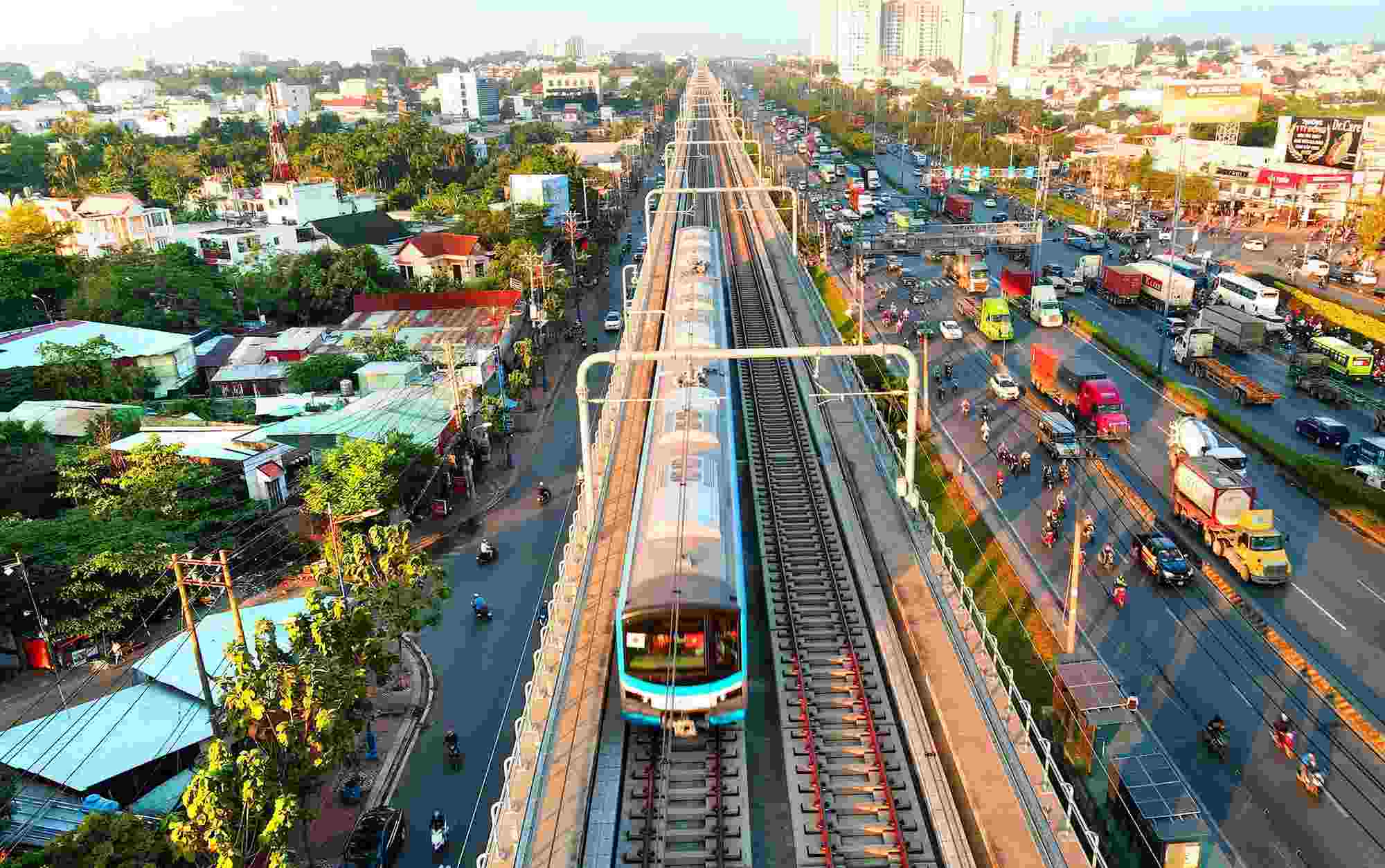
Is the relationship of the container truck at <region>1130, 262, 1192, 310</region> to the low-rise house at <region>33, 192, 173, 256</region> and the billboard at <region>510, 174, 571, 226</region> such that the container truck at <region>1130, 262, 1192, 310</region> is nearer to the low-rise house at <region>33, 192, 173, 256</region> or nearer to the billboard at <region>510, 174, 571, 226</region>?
the billboard at <region>510, 174, 571, 226</region>

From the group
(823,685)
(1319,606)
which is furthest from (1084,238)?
(823,685)

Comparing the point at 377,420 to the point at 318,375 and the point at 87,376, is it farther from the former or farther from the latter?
the point at 87,376

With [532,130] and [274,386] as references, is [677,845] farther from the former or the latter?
[532,130]

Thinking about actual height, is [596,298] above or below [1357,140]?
below

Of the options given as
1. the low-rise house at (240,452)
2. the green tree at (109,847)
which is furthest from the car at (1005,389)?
the green tree at (109,847)

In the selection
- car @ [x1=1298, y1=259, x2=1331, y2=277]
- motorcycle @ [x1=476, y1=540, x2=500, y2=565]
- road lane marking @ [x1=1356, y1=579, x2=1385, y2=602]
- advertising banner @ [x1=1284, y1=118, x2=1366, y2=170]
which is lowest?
motorcycle @ [x1=476, y1=540, x2=500, y2=565]

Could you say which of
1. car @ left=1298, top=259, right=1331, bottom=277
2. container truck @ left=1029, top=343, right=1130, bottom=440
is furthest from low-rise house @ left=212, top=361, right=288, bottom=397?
car @ left=1298, top=259, right=1331, bottom=277

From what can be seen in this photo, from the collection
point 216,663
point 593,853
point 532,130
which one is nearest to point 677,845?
point 593,853
